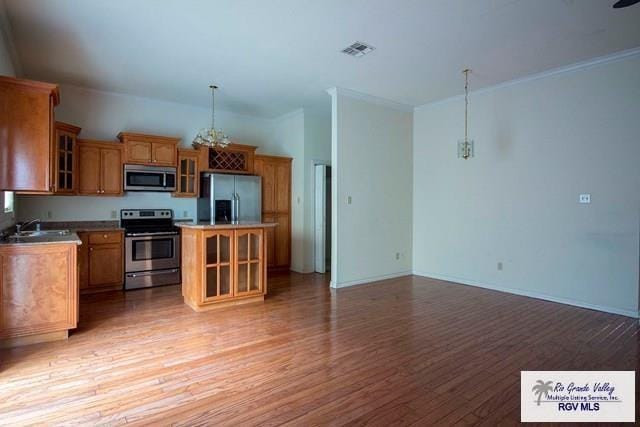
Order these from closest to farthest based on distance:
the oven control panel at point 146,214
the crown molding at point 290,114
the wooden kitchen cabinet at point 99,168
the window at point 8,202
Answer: the window at point 8,202
the wooden kitchen cabinet at point 99,168
the oven control panel at point 146,214
the crown molding at point 290,114

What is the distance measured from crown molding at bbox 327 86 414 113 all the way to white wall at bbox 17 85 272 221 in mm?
2402

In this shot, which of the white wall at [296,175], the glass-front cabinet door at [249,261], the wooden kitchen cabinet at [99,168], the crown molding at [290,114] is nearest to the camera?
the glass-front cabinet door at [249,261]

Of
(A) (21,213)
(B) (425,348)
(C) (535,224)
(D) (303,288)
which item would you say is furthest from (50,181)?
(C) (535,224)

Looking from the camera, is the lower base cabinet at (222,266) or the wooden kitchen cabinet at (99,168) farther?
the wooden kitchen cabinet at (99,168)

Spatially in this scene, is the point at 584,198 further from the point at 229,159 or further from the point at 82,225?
the point at 82,225

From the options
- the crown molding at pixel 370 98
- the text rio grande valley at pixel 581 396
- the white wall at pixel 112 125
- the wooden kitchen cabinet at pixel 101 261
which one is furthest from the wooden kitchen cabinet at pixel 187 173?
the text rio grande valley at pixel 581 396

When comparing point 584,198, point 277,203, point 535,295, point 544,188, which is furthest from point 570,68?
point 277,203

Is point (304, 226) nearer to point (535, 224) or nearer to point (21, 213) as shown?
point (535, 224)

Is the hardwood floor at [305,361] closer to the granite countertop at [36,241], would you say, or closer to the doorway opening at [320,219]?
the granite countertop at [36,241]

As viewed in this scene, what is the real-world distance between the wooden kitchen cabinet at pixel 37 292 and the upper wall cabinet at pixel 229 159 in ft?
9.31

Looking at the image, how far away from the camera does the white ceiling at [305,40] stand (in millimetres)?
3004

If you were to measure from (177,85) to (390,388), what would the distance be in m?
4.71

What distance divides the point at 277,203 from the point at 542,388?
486 cm

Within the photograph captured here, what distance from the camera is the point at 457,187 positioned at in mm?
5535
